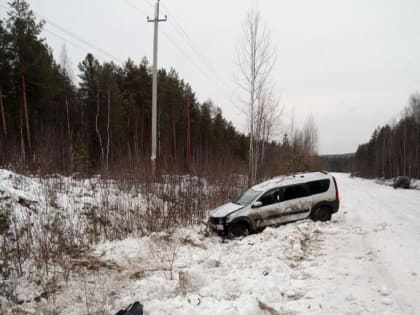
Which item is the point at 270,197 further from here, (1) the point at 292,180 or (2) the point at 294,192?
(1) the point at 292,180

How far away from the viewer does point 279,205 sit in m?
9.23

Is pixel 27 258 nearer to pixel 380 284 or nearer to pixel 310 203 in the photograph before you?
pixel 380 284

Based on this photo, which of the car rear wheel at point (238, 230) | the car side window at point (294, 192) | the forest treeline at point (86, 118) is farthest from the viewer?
the forest treeline at point (86, 118)

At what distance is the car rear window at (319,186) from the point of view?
9.67 metres

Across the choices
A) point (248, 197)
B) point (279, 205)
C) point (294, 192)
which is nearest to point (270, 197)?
point (279, 205)

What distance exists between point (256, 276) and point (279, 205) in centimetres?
456

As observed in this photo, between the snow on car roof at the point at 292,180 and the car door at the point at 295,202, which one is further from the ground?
the snow on car roof at the point at 292,180

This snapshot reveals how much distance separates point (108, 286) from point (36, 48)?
63.5ft

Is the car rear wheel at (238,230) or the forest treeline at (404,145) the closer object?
the car rear wheel at (238,230)

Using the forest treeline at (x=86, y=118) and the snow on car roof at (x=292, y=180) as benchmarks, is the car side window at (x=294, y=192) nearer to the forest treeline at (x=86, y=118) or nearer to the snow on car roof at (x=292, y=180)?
the snow on car roof at (x=292, y=180)

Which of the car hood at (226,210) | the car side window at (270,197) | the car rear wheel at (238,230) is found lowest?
the car rear wheel at (238,230)

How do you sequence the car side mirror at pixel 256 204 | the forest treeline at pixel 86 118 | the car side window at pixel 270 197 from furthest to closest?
the forest treeline at pixel 86 118
the car side window at pixel 270 197
the car side mirror at pixel 256 204

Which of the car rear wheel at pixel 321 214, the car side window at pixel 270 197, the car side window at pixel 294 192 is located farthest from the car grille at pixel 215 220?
the car rear wheel at pixel 321 214

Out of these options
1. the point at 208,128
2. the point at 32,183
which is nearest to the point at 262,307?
the point at 32,183
